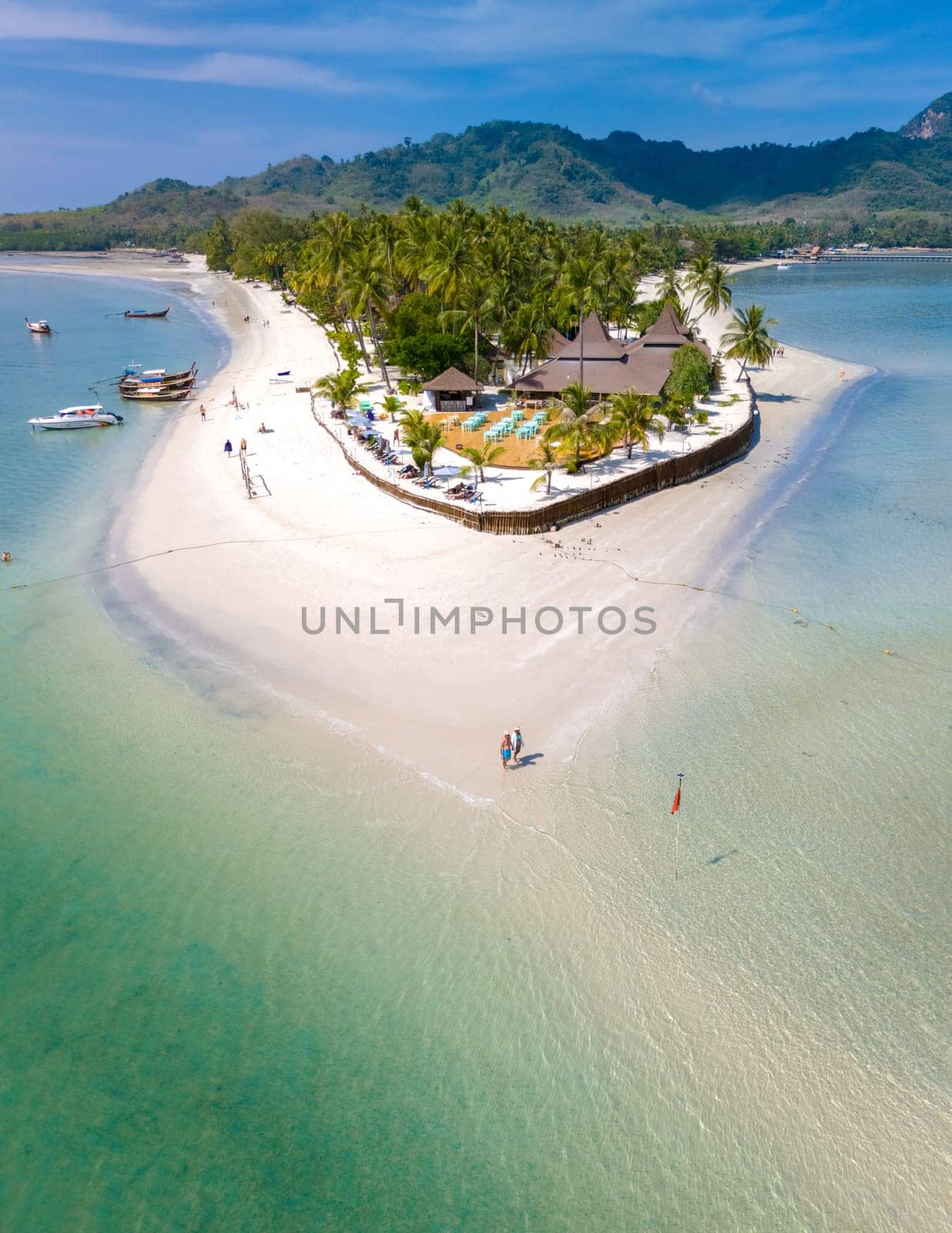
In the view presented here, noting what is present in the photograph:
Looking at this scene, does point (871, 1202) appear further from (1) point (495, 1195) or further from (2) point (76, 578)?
(2) point (76, 578)

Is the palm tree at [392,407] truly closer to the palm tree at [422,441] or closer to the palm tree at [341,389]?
the palm tree at [341,389]

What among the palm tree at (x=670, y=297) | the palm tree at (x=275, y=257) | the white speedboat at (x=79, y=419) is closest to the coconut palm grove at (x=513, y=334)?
the palm tree at (x=670, y=297)

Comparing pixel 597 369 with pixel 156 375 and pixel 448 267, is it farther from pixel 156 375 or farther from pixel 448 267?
pixel 156 375

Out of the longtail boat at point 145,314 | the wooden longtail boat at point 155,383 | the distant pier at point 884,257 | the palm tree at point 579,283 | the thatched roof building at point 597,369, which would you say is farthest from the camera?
the distant pier at point 884,257

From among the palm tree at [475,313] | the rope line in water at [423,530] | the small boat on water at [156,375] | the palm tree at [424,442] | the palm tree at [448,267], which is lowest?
the rope line in water at [423,530]

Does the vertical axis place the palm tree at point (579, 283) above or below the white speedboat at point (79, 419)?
above

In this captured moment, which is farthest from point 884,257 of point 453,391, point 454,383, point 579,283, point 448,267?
point 454,383
